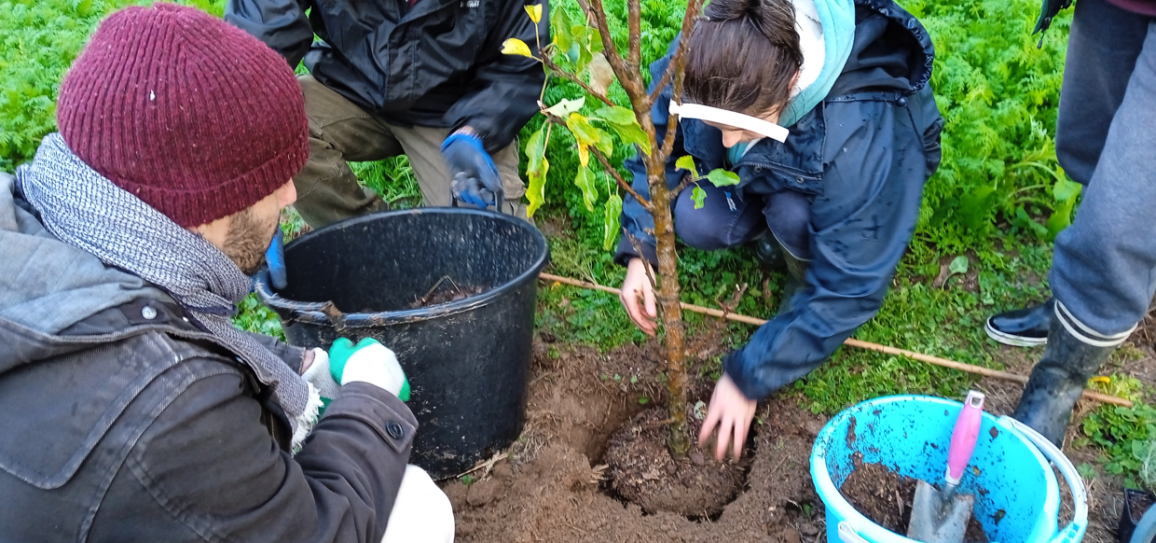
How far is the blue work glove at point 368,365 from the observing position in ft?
4.62

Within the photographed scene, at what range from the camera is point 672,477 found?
1890 mm

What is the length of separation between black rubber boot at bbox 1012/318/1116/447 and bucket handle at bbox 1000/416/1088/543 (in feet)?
1.10

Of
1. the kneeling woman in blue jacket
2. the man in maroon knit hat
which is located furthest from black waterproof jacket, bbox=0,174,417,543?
the kneeling woman in blue jacket

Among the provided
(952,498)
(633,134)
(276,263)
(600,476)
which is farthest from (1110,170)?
(276,263)

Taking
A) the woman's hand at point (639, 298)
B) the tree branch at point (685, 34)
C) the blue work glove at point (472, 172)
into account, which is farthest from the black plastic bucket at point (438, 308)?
the tree branch at point (685, 34)

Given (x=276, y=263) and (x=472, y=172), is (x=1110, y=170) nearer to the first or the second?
(x=472, y=172)

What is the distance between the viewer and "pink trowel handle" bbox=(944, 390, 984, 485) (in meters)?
1.44

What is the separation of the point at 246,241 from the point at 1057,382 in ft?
5.87

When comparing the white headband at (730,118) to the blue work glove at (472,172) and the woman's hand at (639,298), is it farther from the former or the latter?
the blue work glove at (472,172)

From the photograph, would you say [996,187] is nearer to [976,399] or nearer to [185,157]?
[976,399]

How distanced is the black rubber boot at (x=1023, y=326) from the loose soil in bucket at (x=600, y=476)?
657 mm

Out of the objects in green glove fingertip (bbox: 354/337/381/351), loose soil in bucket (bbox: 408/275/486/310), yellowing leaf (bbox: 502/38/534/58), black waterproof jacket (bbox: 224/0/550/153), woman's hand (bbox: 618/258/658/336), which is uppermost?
yellowing leaf (bbox: 502/38/534/58)

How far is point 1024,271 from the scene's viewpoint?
236 cm

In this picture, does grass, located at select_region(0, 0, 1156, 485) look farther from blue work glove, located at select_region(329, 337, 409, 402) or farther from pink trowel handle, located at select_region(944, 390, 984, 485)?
blue work glove, located at select_region(329, 337, 409, 402)
